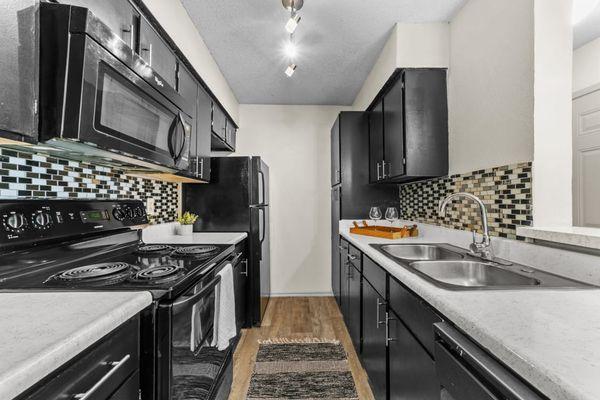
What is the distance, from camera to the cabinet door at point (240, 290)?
2314 mm

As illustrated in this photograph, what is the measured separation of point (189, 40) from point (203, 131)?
2.12ft

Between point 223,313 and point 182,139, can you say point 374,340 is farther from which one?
point 182,139

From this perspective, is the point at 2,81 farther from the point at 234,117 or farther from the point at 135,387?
the point at 234,117

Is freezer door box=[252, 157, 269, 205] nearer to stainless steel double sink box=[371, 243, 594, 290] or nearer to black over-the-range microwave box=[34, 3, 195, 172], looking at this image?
stainless steel double sink box=[371, 243, 594, 290]

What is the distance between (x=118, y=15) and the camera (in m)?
1.28

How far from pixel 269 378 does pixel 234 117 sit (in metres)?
2.71

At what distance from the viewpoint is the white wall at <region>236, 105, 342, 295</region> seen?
3768mm

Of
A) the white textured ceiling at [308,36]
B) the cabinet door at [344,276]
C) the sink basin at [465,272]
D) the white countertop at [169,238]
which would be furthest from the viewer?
the cabinet door at [344,276]

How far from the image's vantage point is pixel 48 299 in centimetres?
79

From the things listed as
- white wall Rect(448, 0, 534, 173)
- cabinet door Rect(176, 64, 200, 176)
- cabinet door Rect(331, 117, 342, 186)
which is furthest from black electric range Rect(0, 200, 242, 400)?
Answer: cabinet door Rect(331, 117, 342, 186)

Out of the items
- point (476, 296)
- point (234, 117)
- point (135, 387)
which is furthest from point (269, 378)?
point (234, 117)

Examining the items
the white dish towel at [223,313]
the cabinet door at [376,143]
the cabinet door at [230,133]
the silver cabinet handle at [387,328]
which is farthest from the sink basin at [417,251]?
the cabinet door at [230,133]

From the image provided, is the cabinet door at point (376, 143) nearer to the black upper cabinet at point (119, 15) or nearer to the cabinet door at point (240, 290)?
the cabinet door at point (240, 290)

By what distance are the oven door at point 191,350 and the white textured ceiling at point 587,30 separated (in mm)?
2905
